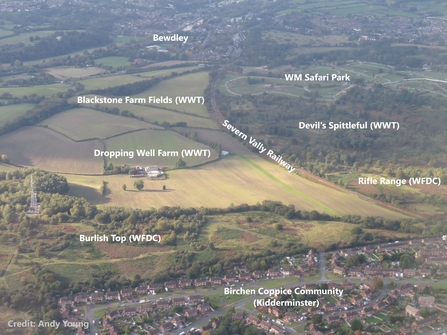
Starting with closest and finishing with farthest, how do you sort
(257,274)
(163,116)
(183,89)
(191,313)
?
(191,313)
(257,274)
(163,116)
(183,89)

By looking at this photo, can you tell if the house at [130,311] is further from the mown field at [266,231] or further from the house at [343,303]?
the house at [343,303]

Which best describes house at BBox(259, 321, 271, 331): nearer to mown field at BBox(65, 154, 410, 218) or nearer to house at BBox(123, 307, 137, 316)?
house at BBox(123, 307, 137, 316)

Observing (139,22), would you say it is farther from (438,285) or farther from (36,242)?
(438,285)

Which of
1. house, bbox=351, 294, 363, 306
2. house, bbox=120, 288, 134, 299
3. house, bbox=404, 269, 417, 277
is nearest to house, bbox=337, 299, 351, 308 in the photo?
house, bbox=351, 294, 363, 306

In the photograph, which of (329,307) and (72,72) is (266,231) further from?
(72,72)

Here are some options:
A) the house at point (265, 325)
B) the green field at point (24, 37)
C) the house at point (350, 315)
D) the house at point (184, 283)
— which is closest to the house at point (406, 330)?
the house at point (350, 315)

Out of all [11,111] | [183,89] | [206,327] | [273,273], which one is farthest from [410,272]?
[183,89]
